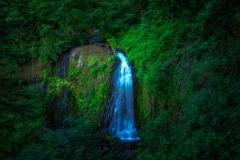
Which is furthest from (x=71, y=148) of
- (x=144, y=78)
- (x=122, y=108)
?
(x=122, y=108)

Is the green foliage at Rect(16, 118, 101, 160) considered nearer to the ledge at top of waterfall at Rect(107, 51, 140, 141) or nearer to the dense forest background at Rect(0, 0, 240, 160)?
the dense forest background at Rect(0, 0, 240, 160)

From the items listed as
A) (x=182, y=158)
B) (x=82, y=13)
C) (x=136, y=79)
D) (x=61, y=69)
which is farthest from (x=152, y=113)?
(x=82, y=13)

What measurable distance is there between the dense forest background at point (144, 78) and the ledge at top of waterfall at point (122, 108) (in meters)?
0.48

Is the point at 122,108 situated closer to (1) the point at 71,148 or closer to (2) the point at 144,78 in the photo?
(2) the point at 144,78

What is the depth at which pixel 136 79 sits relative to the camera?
9969mm

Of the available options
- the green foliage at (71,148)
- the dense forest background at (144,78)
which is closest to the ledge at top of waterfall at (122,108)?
the dense forest background at (144,78)

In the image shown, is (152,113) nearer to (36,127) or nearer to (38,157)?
(38,157)

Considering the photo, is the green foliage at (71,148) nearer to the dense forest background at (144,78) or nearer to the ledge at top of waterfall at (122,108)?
the dense forest background at (144,78)

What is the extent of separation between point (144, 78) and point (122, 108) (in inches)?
103

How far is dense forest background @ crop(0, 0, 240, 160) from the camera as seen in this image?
4.21 metres

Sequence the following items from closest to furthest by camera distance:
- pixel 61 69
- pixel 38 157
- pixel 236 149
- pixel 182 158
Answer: pixel 236 149, pixel 182 158, pixel 38 157, pixel 61 69

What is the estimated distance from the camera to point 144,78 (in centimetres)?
→ 802

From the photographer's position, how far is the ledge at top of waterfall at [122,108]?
9.59 meters

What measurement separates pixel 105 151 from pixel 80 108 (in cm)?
314
